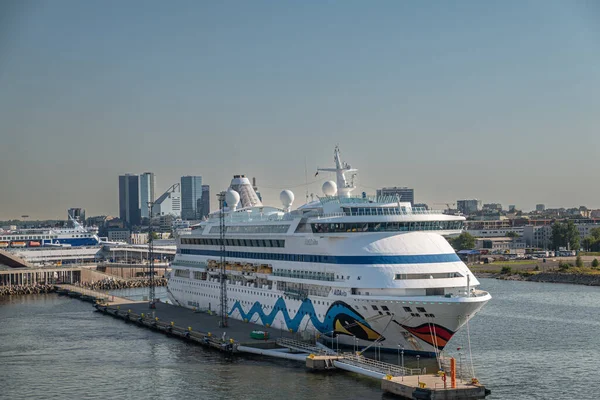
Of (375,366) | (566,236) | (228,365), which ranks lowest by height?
(228,365)

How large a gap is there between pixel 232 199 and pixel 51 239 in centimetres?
9724

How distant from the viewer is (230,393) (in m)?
33.5

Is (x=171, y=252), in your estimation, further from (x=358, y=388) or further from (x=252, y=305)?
(x=358, y=388)

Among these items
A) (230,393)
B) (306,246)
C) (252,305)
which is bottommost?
(230,393)

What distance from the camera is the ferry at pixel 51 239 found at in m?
142

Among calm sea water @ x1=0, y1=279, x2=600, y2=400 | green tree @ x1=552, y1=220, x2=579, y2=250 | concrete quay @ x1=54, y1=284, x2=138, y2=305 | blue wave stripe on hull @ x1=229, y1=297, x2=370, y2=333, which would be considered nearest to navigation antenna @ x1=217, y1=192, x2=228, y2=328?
blue wave stripe on hull @ x1=229, y1=297, x2=370, y2=333

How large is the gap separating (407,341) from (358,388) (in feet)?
14.8

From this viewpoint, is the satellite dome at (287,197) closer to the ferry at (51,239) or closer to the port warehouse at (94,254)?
the port warehouse at (94,254)

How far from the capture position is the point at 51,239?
14475 cm

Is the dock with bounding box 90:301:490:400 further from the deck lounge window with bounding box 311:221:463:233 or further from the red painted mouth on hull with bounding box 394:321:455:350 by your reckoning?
the deck lounge window with bounding box 311:221:463:233

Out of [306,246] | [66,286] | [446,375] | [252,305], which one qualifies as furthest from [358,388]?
[66,286]

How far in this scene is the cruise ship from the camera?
118ft

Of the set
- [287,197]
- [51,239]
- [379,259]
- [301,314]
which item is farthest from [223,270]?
[51,239]

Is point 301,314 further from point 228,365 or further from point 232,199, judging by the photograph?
point 232,199
